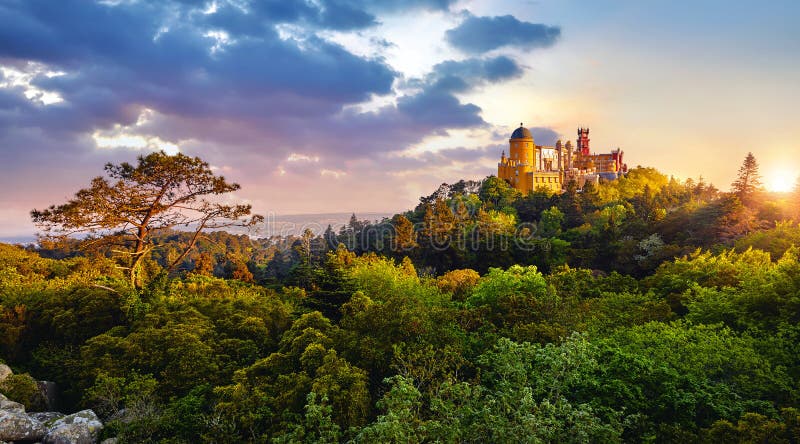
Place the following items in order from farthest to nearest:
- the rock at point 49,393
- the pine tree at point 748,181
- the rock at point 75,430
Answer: the pine tree at point 748,181
the rock at point 49,393
the rock at point 75,430

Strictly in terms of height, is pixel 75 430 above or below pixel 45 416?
above

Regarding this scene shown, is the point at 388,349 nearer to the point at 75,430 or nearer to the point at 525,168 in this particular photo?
the point at 75,430

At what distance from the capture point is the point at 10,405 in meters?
13.0

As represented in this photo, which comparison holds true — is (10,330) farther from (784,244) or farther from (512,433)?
(784,244)

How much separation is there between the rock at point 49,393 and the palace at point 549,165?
7231 cm

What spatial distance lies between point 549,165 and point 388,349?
82791mm

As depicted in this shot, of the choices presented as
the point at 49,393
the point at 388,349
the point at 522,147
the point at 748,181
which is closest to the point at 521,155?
the point at 522,147

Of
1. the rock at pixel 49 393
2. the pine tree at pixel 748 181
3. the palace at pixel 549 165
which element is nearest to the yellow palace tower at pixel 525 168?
the palace at pixel 549 165

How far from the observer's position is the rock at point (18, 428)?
11.4 metres

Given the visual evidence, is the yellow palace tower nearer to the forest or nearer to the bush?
the forest

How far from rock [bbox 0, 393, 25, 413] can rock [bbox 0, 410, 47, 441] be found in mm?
720

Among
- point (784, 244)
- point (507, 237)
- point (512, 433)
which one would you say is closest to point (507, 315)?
point (512, 433)

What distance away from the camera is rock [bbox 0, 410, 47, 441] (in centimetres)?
1137

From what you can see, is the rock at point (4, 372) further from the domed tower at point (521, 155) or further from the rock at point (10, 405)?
the domed tower at point (521, 155)
